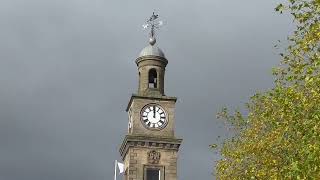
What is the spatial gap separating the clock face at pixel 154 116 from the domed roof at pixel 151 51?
216 inches

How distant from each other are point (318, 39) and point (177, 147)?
3755 cm

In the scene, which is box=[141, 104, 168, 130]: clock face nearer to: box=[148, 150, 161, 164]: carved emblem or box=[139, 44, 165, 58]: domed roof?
box=[148, 150, 161, 164]: carved emblem

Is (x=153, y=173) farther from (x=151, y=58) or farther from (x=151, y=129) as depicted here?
(x=151, y=58)

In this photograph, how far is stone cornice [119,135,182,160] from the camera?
5925 cm

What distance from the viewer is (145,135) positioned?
60094mm

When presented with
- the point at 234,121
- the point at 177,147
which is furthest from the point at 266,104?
the point at 177,147

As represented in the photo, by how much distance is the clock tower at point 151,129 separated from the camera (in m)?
59.0

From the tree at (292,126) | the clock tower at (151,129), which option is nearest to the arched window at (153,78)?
the clock tower at (151,129)

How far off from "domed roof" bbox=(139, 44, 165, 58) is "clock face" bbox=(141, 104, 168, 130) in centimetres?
547

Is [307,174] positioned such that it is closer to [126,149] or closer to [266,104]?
[266,104]

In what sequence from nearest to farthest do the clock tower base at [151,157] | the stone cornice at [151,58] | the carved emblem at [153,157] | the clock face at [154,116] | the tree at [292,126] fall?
1. the tree at [292,126]
2. the clock tower base at [151,157]
3. the carved emblem at [153,157]
4. the clock face at [154,116]
5. the stone cornice at [151,58]

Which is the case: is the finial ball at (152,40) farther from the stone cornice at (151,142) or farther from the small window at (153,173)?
the small window at (153,173)

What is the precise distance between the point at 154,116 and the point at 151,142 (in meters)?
2.97

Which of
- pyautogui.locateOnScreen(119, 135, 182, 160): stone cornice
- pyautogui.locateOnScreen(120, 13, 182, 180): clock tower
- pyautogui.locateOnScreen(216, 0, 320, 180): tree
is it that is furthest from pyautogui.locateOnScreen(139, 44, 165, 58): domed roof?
pyautogui.locateOnScreen(216, 0, 320, 180): tree
